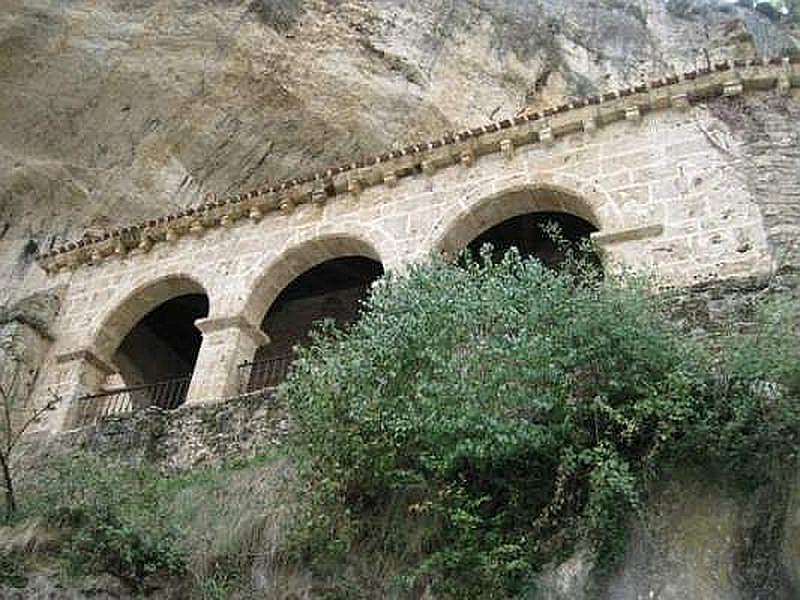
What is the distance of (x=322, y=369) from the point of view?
715 cm

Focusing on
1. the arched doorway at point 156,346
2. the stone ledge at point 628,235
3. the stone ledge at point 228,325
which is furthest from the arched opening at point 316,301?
the stone ledge at point 628,235

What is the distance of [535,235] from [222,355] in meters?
4.99

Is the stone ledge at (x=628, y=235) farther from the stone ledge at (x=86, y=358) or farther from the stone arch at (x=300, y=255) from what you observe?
the stone ledge at (x=86, y=358)

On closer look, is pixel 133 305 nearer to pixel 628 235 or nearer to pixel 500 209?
pixel 500 209

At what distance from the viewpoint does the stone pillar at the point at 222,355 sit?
11000mm

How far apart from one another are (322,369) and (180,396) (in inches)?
314

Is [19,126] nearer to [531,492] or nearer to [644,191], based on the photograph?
[644,191]

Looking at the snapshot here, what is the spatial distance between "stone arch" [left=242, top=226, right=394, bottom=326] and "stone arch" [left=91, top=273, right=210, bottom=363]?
111 cm

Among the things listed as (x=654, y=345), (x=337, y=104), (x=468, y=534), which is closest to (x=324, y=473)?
(x=468, y=534)

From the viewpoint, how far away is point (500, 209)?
11508 millimetres

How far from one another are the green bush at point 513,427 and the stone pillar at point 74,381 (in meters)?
6.00

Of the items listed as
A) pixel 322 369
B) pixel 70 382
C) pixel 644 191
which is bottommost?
pixel 322 369

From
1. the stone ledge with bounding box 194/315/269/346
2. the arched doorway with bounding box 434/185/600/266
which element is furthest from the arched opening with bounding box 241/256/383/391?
the arched doorway with bounding box 434/185/600/266

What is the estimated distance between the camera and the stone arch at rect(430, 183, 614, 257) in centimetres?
1112
